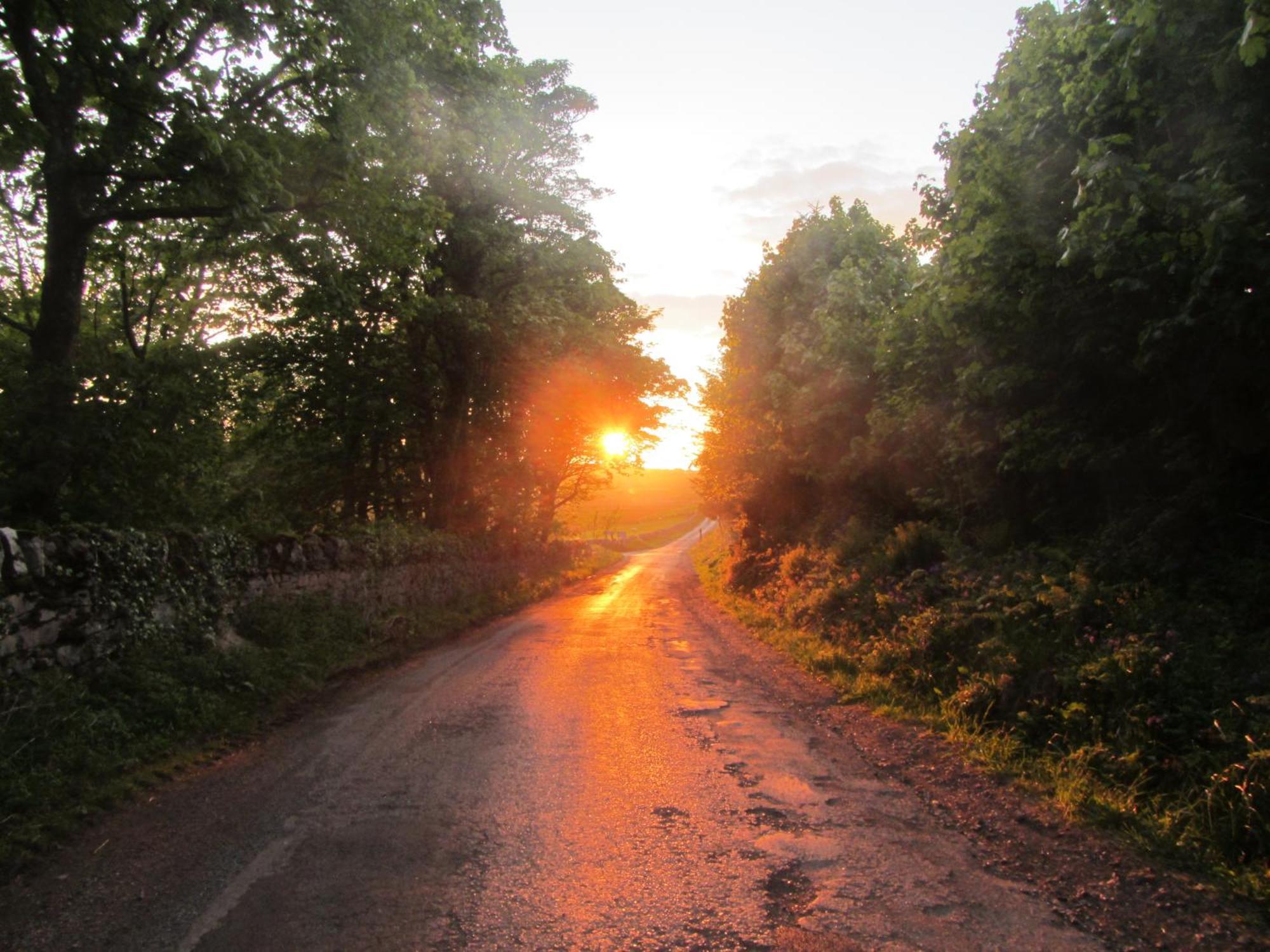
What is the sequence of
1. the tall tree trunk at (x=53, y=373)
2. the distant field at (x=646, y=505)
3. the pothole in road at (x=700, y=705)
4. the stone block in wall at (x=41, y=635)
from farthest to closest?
the distant field at (x=646, y=505)
the tall tree trunk at (x=53, y=373)
the pothole in road at (x=700, y=705)
the stone block in wall at (x=41, y=635)

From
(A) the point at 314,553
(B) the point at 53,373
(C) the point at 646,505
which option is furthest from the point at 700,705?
(C) the point at 646,505

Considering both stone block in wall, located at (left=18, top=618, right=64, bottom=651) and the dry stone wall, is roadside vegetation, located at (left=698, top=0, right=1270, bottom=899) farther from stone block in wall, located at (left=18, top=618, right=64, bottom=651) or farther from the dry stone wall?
stone block in wall, located at (left=18, top=618, right=64, bottom=651)

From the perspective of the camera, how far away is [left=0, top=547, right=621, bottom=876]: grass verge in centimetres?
559

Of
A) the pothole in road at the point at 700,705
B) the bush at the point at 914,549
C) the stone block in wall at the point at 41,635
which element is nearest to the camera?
the stone block in wall at the point at 41,635

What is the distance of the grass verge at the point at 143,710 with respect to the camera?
559cm

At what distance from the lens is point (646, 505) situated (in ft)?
388

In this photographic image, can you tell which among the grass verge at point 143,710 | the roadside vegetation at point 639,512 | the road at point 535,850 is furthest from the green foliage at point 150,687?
the roadside vegetation at point 639,512

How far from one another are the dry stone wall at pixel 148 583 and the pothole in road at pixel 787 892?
250 inches

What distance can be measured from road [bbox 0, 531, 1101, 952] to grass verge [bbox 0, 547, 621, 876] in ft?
1.15

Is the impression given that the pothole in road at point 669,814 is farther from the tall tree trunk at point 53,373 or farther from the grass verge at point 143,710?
the tall tree trunk at point 53,373

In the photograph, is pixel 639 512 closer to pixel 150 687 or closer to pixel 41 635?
pixel 150 687

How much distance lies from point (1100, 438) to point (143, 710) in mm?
10189

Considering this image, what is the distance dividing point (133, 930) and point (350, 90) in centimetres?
1063

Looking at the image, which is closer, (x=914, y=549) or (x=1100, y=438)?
(x=1100, y=438)
